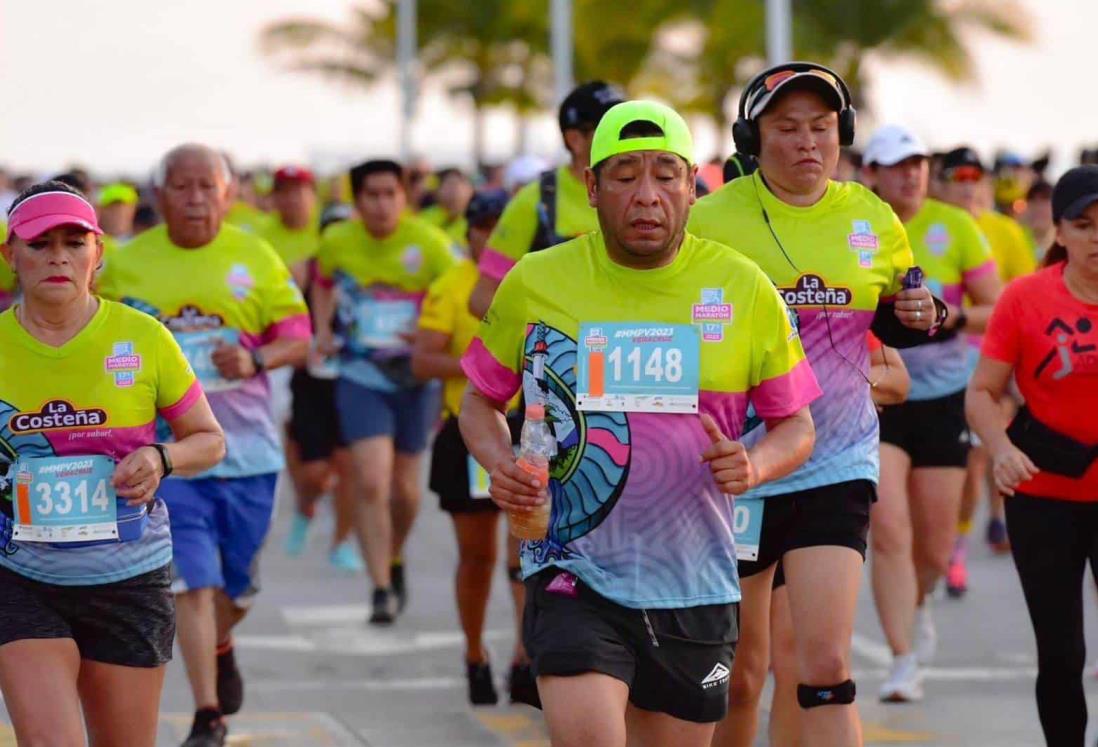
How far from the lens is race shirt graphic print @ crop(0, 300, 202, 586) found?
631 cm

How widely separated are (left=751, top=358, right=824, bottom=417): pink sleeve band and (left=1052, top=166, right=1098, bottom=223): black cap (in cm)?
181

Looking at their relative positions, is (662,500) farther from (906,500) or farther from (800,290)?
(906,500)

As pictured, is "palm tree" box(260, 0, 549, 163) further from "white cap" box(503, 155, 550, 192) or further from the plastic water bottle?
the plastic water bottle

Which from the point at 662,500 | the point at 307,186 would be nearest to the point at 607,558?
the point at 662,500

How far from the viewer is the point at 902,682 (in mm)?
9531

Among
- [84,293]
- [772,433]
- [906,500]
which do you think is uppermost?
[84,293]

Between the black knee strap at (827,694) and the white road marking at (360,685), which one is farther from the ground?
the black knee strap at (827,694)

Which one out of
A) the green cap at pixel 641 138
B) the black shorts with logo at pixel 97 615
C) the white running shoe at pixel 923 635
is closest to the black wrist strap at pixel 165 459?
the black shorts with logo at pixel 97 615

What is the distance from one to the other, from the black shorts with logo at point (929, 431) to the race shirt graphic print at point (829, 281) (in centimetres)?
278

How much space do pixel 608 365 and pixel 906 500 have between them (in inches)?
172

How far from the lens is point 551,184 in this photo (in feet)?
29.0

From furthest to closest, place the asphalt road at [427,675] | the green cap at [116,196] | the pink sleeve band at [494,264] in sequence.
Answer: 1. the green cap at [116,196]
2. the asphalt road at [427,675]
3. the pink sleeve band at [494,264]

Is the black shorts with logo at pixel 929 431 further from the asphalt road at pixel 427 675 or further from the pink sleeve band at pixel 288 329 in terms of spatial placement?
the pink sleeve band at pixel 288 329

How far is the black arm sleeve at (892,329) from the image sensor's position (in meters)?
6.83
